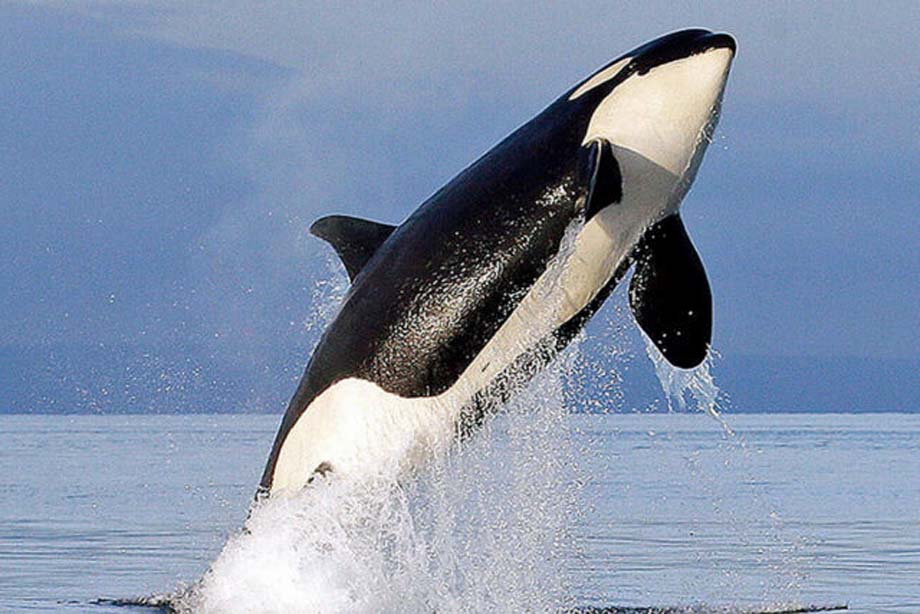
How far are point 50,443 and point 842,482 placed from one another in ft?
104

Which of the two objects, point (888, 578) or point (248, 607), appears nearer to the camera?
point (248, 607)

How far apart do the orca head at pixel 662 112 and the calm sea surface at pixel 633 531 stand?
1808 mm

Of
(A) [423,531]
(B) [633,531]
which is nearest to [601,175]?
(A) [423,531]

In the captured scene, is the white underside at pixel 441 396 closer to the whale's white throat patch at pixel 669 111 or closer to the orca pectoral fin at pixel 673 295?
the orca pectoral fin at pixel 673 295

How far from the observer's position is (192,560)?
1706cm

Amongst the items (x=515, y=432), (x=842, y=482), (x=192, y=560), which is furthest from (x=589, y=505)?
(x=515, y=432)

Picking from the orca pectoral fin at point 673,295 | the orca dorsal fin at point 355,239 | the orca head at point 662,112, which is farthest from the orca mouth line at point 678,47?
the orca dorsal fin at point 355,239

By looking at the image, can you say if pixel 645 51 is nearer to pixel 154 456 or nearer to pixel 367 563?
pixel 367 563

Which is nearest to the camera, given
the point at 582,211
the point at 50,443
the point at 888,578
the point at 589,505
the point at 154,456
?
the point at 582,211

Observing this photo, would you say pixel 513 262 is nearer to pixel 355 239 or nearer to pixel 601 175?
pixel 601 175

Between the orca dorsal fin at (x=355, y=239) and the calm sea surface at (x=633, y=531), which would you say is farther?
the calm sea surface at (x=633, y=531)

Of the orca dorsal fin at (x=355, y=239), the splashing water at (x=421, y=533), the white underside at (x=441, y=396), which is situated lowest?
the splashing water at (x=421, y=533)

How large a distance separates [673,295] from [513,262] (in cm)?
112

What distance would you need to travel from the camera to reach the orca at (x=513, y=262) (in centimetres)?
1068
